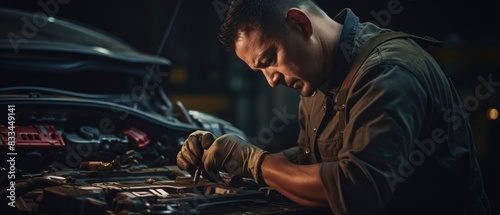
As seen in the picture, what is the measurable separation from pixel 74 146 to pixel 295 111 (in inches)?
173

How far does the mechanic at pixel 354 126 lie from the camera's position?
1380mm

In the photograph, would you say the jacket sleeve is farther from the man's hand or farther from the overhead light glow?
the overhead light glow

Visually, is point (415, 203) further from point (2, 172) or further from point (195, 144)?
point (2, 172)

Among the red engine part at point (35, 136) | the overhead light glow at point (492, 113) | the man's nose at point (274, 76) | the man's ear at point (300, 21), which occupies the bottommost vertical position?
the overhead light glow at point (492, 113)

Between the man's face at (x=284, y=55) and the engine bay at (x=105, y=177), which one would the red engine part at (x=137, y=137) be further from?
the man's face at (x=284, y=55)

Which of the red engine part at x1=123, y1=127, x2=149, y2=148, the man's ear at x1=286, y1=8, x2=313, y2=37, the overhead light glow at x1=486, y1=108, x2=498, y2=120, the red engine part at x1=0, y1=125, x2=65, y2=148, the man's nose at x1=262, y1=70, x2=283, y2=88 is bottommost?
the overhead light glow at x1=486, y1=108, x2=498, y2=120

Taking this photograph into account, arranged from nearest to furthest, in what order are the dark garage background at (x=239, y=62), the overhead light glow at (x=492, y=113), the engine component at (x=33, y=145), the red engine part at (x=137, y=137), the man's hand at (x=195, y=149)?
the man's hand at (x=195, y=149)
the engine component at (x=33, y=145)
the red engine part at (x=137, y=137)
the dark garage background at (x=239, y=62)
the overhead light glow at (x=492, y=113)

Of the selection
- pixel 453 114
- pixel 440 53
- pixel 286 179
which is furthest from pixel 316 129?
pixel 440 53

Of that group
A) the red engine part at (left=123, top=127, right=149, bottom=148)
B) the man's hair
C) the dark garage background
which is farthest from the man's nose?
the red engine part at (left=123, top=127, right=149, bottom=148)

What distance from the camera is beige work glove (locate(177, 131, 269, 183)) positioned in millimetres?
1655

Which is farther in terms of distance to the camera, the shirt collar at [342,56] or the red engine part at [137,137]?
the red engine part at [137,137]

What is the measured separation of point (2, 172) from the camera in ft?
5.79

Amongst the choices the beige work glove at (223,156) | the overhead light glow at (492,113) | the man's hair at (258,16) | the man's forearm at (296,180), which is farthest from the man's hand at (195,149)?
the overhead light glow at (492,113)

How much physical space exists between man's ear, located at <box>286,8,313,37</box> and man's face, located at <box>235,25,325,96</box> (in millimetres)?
17
